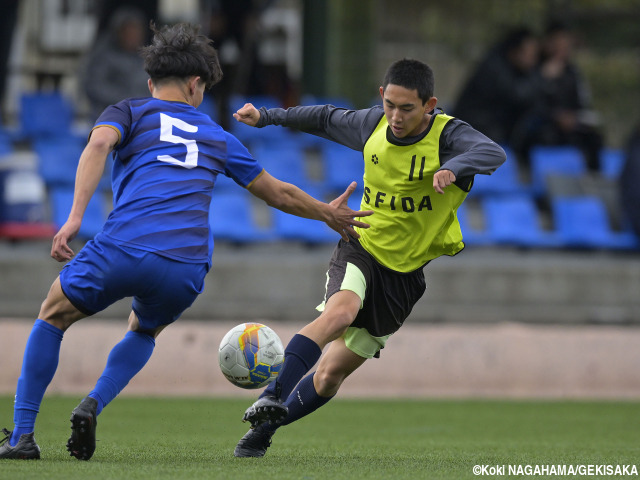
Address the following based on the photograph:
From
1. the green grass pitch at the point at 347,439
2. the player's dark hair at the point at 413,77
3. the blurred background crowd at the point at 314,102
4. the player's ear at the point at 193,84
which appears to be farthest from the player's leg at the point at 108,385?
the blurred background crowd at the point at 314,102

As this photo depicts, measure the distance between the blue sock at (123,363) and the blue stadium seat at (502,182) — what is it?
26.2 ft

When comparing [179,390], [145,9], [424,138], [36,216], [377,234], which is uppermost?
[145,9]

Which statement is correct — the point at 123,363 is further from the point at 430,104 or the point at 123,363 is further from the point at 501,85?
the point at 501,85

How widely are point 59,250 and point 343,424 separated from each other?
4.17m

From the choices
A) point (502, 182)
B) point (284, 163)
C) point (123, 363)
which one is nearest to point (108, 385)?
point (123, 363)

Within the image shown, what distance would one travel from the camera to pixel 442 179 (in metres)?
5.41

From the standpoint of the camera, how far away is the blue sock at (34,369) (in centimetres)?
512

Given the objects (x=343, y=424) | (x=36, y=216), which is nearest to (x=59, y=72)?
(x=36, y=216)

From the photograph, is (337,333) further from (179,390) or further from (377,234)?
(179,390)

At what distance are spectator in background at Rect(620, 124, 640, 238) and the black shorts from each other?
6949mm

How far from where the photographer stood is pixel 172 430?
7.72 meters

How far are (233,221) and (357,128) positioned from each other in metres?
5.98

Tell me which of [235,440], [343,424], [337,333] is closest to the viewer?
[337,333]

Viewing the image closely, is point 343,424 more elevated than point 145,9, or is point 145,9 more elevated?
point 145,9
